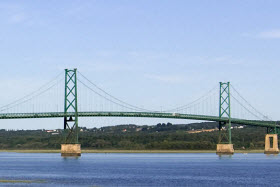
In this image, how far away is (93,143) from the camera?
7869 inches

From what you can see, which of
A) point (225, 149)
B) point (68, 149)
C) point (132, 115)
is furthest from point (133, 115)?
point (225, 149)

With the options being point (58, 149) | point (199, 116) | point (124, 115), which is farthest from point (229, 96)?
point (58, 149)

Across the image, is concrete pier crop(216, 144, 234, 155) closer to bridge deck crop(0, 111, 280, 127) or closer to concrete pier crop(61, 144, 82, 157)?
bridge deck crop(0, 111, 280, 127)

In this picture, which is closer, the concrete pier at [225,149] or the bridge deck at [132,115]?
the bridge deck at [132,115]

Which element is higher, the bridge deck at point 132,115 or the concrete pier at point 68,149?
the bridge deck at point 132,115

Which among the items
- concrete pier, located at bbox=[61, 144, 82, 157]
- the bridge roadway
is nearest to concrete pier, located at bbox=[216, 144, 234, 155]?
the bridge roadway

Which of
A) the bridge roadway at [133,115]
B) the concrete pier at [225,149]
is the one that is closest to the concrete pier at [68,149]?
the bridge roadway at [133,115]

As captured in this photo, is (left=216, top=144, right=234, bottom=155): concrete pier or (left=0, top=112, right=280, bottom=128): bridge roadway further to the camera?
(left=216, top=144, right=234, bottom=155): concrete pier

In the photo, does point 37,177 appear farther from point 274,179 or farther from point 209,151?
point 209,151

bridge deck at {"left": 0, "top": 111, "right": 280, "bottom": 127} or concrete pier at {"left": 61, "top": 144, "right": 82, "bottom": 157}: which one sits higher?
bridge deck at {"left": 0, "top": 111, "right": 280, "bottom": 127}

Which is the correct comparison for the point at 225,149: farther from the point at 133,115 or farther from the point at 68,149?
the point at 68,149

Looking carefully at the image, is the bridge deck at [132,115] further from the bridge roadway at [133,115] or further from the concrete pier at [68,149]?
the concrete pier at [68,149]

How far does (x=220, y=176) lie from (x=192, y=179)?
17.5 ft

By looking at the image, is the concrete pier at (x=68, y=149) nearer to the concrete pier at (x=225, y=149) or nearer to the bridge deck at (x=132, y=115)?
the bridge deck at (x=132, y=115)
